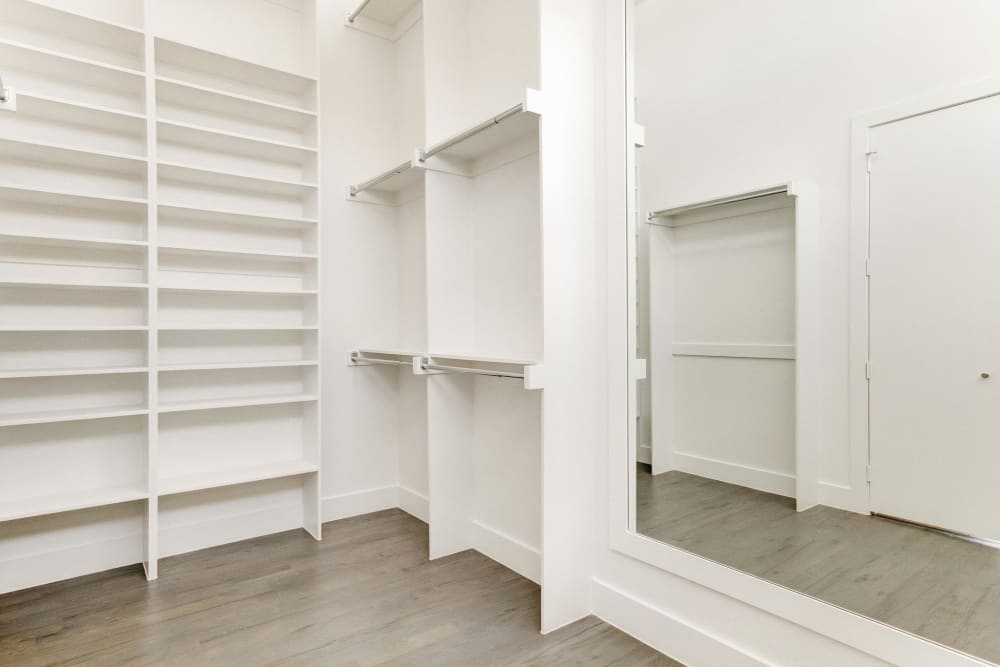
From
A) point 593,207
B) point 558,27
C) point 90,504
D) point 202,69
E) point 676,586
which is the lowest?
point 676,586

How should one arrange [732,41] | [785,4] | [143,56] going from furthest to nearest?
[143,56]
[732,41]
[785,4]

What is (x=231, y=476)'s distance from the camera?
285cm

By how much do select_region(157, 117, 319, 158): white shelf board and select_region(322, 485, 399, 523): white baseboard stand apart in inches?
80.8

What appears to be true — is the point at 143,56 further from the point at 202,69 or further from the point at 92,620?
the point at 92,620

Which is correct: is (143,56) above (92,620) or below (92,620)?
above

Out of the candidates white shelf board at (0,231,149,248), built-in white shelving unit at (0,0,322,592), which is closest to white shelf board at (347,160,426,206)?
built-in white shelving unit at (0,0,322,592)

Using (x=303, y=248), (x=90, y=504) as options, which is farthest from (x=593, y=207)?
(x=90, y=504)

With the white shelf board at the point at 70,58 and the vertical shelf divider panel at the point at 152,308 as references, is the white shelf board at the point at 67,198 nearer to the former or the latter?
the vertical shelf divider panel at the point at 152,308

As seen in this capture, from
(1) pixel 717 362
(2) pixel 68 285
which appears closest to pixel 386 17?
(2) pixel 68 285

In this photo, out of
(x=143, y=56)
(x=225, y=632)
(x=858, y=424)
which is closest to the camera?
(x=858, y=424)

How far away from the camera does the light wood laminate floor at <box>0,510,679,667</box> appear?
1995mm

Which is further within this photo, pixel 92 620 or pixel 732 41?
pixel 92 620

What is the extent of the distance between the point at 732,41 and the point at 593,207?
0.76 m

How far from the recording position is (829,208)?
1632 mm
